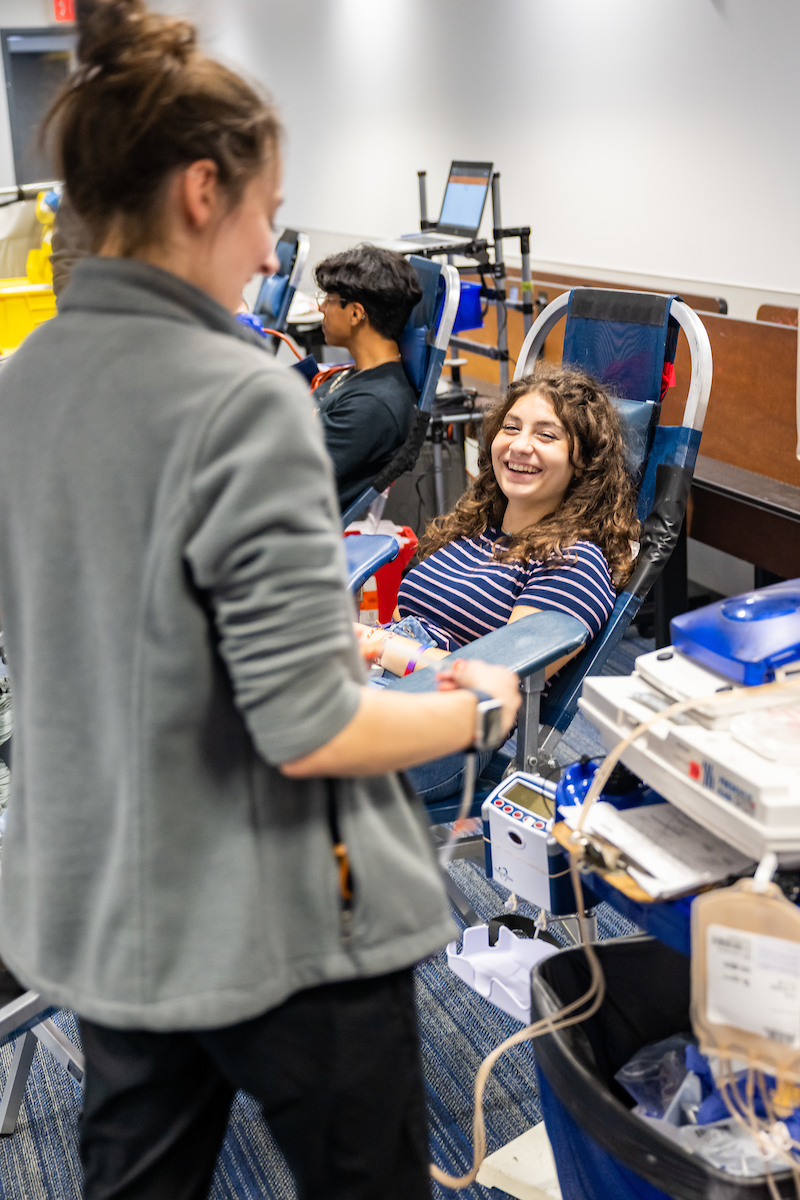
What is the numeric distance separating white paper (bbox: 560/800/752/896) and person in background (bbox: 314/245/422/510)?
1.62m

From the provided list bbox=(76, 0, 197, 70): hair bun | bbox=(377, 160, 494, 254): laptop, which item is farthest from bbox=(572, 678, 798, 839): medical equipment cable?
bbox=(377, 160, 494, 254): laptop

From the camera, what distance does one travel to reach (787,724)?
1.02 m

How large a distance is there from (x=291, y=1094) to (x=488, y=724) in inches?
12.2

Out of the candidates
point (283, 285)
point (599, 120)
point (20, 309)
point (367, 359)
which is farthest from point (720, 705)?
point (599, 120)

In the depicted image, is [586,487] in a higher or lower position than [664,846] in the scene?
higher

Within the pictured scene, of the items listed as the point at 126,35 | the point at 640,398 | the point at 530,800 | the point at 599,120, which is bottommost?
the point at 530,800

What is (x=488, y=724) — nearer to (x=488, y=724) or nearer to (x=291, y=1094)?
(x=488, y=724)

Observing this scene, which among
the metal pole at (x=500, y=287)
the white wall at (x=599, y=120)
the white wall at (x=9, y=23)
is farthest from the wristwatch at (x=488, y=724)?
the white wall at (x=9, y=23)

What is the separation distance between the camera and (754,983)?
862mm

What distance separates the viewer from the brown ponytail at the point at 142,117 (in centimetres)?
67

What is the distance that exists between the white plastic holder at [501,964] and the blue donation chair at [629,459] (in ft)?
0.72

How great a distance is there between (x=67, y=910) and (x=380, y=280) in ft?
7.04

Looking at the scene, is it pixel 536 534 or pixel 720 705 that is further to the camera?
pixel 536 534

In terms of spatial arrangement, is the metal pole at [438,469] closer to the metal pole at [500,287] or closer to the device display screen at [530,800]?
the metal pole at [500,287]
